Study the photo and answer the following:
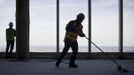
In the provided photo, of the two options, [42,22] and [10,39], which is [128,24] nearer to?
[42,22]

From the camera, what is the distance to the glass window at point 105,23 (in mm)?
10234

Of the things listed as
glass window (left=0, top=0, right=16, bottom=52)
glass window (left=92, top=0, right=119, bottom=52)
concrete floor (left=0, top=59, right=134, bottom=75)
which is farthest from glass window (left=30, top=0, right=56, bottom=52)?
concrete floor (left=0, top=59, right=134, bottom=75)

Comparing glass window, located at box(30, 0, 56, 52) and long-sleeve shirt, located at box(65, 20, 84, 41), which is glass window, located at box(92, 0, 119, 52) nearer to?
glass window, located at box(30, 0, 56, 52)

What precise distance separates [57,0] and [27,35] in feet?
5.14

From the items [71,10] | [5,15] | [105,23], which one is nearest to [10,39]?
[5,15]

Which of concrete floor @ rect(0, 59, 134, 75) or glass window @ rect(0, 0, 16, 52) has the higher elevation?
glass window @ rect(0, 0, 16, 52)

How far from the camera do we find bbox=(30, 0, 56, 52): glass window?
1013 centimetres

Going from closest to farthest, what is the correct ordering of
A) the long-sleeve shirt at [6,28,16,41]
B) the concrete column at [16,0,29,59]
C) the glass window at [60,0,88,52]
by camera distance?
the concrete column at [16,0,29,59] < the glass window at [60,0,88,52] < the long-sleeve shirt at [6,28,16,41]

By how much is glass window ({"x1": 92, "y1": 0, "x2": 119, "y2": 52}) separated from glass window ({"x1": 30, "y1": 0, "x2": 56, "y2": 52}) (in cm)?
131

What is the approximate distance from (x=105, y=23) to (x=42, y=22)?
81.4 inches

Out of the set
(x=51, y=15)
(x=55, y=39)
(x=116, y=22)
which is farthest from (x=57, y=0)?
(x=116, y=22)

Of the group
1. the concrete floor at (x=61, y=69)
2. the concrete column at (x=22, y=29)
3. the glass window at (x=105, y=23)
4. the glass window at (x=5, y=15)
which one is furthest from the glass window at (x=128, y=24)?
the glass window at (x=5, y=15)

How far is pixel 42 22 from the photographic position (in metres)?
10.4

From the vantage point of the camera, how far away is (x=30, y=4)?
1010 centimetres
